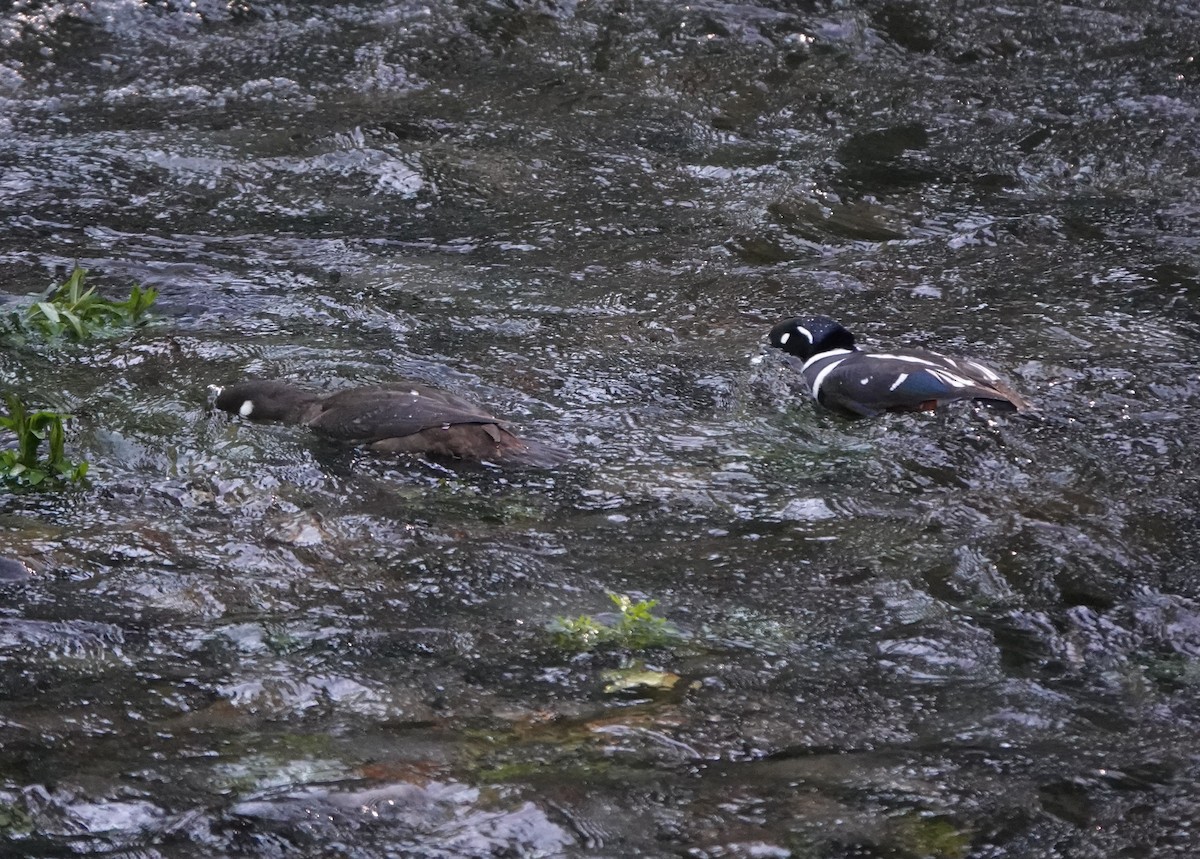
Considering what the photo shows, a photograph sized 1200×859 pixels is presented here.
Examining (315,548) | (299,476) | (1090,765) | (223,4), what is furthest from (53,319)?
(223,4)

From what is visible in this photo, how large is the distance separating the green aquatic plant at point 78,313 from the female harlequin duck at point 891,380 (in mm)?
3188

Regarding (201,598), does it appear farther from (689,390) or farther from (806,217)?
(806,217)

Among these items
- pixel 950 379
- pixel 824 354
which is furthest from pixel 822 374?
pixel 950 379

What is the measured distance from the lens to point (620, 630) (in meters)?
4.11

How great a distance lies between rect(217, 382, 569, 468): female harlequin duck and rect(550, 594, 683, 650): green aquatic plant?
4.37 feet

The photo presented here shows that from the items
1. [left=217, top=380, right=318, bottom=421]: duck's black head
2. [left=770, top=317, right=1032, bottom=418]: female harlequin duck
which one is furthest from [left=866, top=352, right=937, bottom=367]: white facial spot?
[left=217, top=380, right=318, bottom=421]: duck's black head

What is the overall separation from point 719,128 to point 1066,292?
3.23 m

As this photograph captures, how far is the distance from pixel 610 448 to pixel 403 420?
851 mm

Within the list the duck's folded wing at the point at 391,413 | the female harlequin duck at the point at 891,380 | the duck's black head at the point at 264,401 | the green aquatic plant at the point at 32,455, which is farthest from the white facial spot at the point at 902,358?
the green aquatic plant at the point at 32,455

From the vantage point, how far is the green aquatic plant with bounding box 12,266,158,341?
248 inches

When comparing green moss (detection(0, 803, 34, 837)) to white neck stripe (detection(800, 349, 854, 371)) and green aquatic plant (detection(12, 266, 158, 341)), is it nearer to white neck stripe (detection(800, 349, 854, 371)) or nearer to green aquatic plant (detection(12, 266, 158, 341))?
green aquatic plant (detection(12, 266, 158, 341))

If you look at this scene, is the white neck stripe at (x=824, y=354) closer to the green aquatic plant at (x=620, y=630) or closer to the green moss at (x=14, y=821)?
the green aquatic plant at (x=620, y=630)

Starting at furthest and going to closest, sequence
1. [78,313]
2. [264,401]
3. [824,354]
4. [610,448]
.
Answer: [78,313]
[824,354]
[264,401]
[610,448]

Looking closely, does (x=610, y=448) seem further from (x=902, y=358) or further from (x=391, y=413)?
(x=902, y=358)
